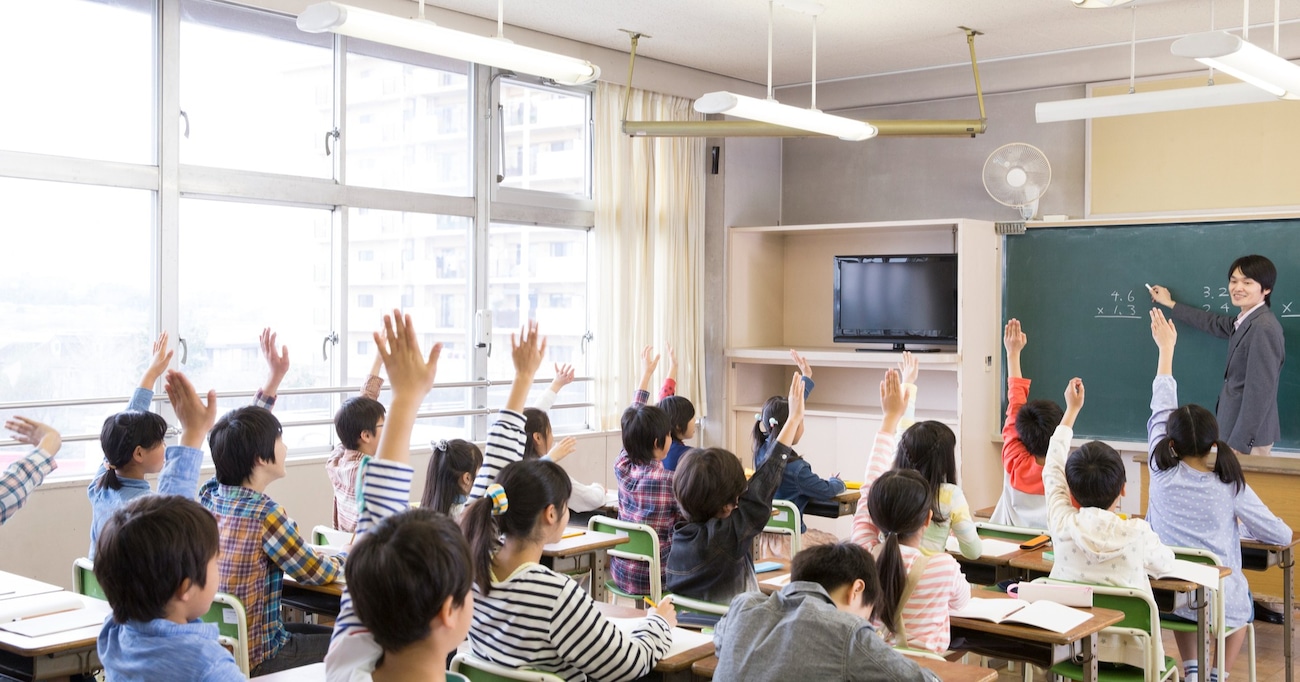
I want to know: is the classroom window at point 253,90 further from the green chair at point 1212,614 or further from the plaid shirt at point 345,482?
the green chair at point 1212,614

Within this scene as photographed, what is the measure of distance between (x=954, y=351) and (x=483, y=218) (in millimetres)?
3090

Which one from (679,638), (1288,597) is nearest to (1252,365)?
(1288,597)

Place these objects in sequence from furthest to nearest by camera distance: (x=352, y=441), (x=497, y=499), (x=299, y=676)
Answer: (x=352, y=441) < (x=299, y=676) < (x=497, y=499)

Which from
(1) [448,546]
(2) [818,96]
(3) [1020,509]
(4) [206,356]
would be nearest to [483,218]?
Answer: (4) [206,356]

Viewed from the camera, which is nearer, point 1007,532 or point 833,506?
point 1007,532

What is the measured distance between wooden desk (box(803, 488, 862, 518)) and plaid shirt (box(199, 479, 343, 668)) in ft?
8.39

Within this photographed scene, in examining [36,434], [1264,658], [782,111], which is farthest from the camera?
[782,111]

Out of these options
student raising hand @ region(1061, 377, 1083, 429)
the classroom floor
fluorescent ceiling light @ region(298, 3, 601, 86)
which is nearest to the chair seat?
student raising hand @ region(1061, 377, 1083, 429)

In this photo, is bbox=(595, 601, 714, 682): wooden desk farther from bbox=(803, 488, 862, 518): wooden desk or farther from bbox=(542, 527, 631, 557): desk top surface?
bbox=(803, 488, 862, 518): wooden desk

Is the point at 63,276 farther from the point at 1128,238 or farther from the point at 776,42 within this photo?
the point at 1128,238

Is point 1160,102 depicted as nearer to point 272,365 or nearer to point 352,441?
point 352,441

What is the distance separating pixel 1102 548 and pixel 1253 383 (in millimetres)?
2823

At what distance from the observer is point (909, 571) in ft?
9.14

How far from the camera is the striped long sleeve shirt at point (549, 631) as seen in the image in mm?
2354
